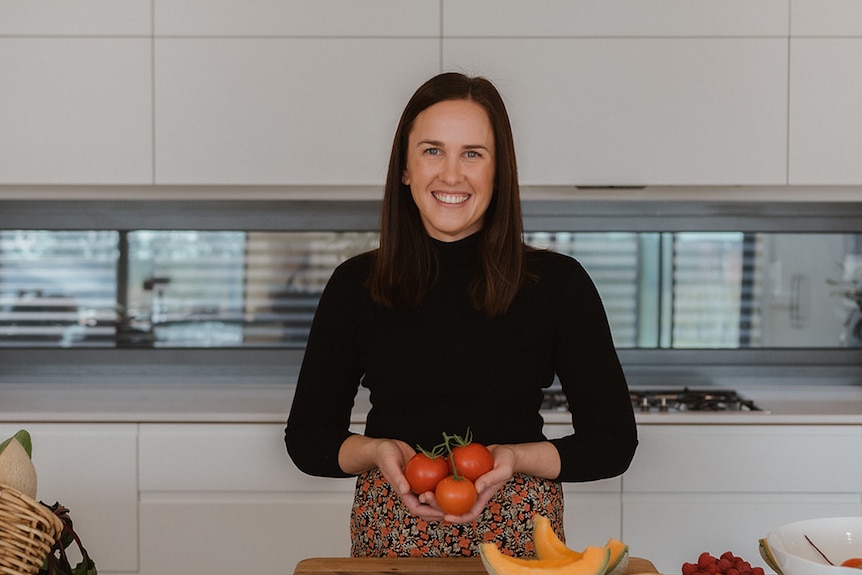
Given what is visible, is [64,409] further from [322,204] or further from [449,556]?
[449,556]

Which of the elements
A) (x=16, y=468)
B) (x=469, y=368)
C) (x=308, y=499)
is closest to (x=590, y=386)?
(x=469, y=368)

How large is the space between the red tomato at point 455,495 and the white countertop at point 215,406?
133cm

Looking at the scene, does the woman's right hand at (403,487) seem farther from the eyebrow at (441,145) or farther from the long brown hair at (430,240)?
the eyebrow at (441,145)

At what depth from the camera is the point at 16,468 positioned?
968mm

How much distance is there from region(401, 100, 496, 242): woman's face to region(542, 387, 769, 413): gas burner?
1.29 m

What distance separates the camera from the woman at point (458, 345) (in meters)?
1.41

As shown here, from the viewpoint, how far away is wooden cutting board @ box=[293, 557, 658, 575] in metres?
1.21

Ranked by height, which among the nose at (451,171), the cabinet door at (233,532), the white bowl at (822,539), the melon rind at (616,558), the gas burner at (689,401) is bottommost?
the cabinet door at (233,532)

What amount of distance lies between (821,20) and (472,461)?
83.5 inches

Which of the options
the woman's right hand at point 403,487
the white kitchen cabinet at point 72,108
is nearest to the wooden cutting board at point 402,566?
the woman's right hand at point 403,487

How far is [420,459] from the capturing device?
48.9 inches

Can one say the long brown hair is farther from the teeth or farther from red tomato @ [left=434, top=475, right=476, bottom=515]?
red tomato @ [left=434, top=475, right=476, bottom=515]

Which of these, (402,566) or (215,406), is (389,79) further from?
(402,566)

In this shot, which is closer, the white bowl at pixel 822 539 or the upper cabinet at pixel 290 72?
the white bowl at pixel 822 539
